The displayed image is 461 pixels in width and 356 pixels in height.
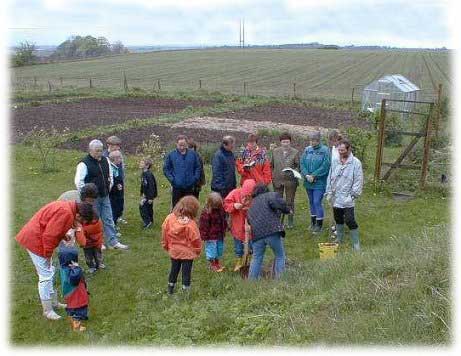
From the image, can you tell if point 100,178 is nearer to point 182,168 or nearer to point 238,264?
point 182,168

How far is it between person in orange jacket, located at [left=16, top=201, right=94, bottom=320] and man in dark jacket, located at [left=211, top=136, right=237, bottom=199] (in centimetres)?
284

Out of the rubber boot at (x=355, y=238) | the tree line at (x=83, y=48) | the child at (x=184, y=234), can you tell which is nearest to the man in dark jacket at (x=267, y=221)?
the child at (x=184, y=234)

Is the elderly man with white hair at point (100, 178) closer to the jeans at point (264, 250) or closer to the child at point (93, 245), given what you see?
the child at point (93, 245)

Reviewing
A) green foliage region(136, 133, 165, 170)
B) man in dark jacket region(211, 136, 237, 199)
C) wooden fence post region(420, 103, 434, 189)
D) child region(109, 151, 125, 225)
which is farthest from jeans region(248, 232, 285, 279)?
green foliage region(136, 133, 165, 170)

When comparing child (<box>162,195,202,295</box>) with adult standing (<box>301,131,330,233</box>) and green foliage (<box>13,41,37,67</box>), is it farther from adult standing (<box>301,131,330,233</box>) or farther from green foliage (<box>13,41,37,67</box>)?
green foliage (<box>13,41,37,67</box>)

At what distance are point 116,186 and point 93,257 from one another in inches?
66.5

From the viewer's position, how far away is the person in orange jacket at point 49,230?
5.82 m

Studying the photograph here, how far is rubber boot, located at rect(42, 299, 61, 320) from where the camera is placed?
626cm

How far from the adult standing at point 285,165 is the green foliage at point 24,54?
60614 mm

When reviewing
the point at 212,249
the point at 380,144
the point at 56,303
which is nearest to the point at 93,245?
the point at 56,303

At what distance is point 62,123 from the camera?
22500 mm

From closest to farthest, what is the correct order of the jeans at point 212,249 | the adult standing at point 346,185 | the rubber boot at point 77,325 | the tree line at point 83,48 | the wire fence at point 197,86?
1. the rubber boot at point 77,325
2. the jeans at point 212,249
3. the adult standing at point 346,185
4. the wire fence at point 197,86
5. the tree line at point 83,48

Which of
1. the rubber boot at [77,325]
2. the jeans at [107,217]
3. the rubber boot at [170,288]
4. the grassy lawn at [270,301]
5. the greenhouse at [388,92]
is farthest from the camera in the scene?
the greenhouse at [388,92]

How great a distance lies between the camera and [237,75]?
5838 centimetres
